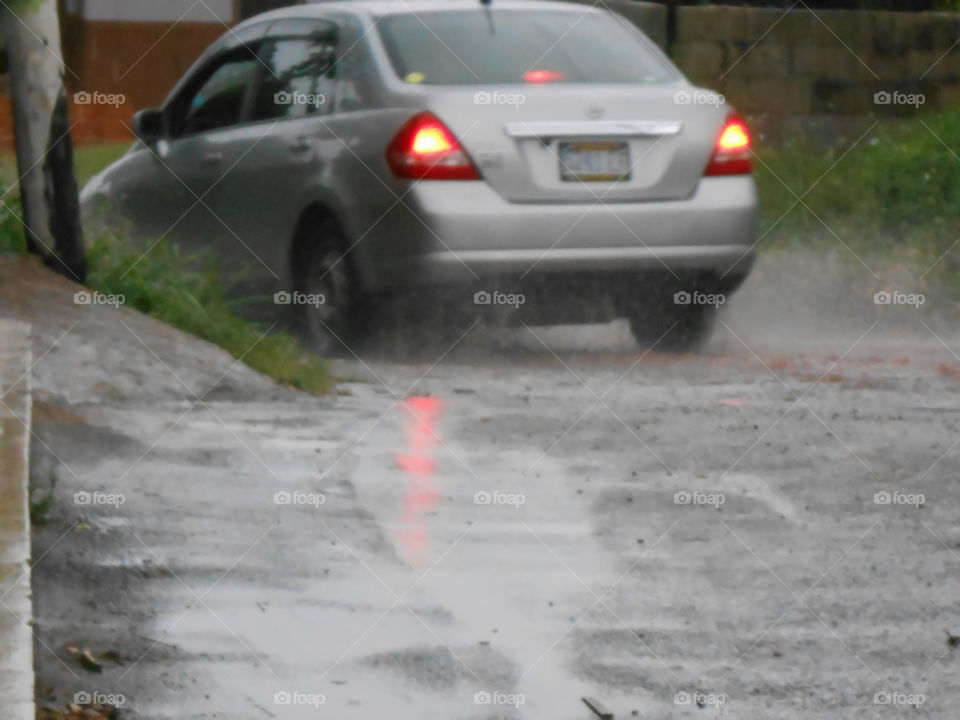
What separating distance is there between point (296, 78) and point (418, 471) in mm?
3408

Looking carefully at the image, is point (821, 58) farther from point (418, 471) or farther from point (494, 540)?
point (494, 540)

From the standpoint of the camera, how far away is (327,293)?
9.45 m

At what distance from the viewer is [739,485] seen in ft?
22.6

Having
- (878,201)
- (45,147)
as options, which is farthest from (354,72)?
(878,201)

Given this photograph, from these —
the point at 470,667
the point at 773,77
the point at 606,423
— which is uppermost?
the point at 773,77

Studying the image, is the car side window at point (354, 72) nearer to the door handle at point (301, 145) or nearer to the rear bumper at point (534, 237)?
the door handle at point (301, 145)

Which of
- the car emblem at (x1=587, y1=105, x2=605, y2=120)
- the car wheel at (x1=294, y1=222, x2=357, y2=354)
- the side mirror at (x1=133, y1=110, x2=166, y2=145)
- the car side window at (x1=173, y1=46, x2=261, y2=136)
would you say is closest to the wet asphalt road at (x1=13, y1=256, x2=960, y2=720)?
the car wheel at (x1=294, y1=222, x2=357, y2=354)

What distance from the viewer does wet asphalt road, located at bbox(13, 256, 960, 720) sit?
485 cm

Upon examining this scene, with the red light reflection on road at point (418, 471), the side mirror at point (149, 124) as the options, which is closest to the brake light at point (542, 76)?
the red light reflection on road at point (418, 471)

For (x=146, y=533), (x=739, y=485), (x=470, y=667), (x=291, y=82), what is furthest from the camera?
(x=291, y=82)

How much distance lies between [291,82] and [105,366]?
235cm

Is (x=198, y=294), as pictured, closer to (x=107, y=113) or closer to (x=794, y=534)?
(x=794, y=534)

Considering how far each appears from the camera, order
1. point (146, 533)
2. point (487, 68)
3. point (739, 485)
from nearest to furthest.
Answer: point (146, 533), point (739, 485), point (487, 68)

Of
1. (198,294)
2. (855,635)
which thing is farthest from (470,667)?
(198,294)
